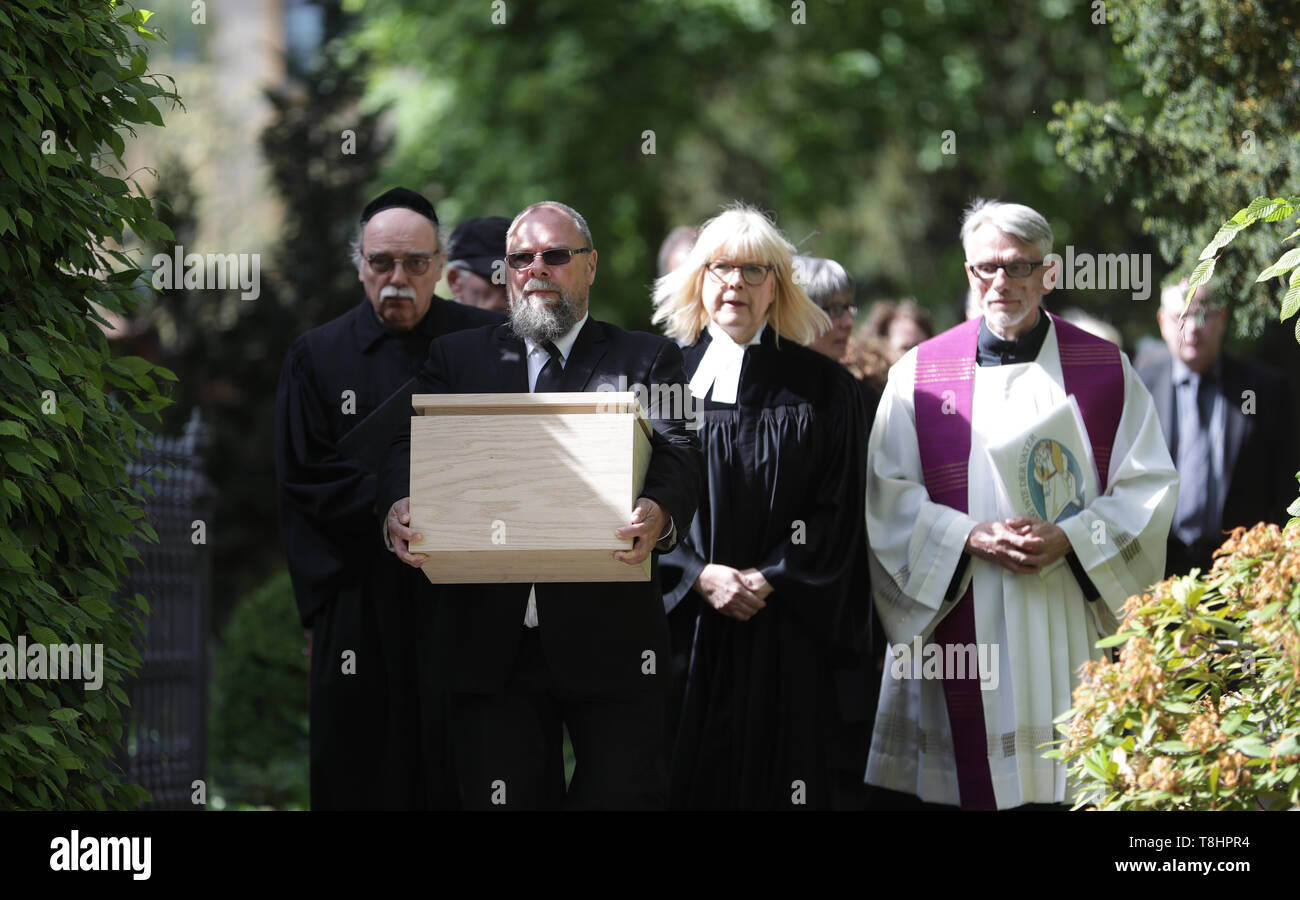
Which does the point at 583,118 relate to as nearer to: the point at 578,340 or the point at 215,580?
the point at 215,580

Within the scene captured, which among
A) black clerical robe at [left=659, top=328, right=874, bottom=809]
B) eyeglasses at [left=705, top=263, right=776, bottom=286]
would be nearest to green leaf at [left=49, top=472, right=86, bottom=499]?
black clerical robe at [left=659, top=328, right=874, bottom=809]

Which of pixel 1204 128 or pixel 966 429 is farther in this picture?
pixel 1204 128

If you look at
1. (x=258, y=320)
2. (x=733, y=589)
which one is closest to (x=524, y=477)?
(x=733, y=589)

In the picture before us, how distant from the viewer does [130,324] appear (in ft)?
53.3

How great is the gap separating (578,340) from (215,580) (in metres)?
12.4

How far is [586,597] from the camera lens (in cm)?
615

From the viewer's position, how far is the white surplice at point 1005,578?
6.82m

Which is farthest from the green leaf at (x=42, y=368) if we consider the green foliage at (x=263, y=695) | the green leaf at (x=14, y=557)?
the green foliage at (x=263, y=695)

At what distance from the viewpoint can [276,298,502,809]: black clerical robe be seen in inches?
272

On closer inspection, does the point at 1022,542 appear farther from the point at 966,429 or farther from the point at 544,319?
the point at 544,319

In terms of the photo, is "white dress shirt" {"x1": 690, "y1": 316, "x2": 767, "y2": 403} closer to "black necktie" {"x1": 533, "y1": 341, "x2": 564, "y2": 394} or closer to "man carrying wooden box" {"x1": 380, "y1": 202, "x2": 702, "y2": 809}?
"man carrying wooden box" {"x1": 380, "y1": 202, "x2": 702, "y2": 809}

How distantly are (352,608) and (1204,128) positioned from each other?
446 centimetres

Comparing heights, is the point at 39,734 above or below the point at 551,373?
below
